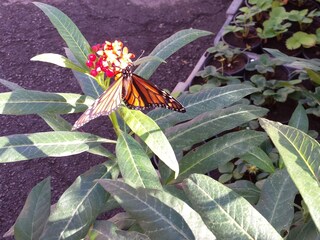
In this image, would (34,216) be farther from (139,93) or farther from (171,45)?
(171,45)

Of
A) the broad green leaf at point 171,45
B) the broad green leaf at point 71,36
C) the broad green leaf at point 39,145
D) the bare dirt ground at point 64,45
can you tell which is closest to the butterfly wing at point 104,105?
the broad green leaf at point 39,145

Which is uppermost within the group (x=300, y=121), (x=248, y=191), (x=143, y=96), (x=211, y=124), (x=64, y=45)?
(x=143, y=96)

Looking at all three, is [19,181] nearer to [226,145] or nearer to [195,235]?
[226,145]

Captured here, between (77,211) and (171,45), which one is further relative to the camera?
(171,45)

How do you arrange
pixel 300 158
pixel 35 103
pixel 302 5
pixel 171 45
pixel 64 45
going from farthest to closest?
pixel 64 45 → pixel 302 5 → pixel 171 45 → pixel 35 103 → pixel 300 158

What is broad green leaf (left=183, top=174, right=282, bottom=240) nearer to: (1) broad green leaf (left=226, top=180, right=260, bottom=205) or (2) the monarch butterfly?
(2) the monarch butterfly

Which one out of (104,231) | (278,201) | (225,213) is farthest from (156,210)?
(278,201)

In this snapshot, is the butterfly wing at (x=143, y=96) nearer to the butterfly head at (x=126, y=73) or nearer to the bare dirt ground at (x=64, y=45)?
the butterfly head at (x=126, y=73)
